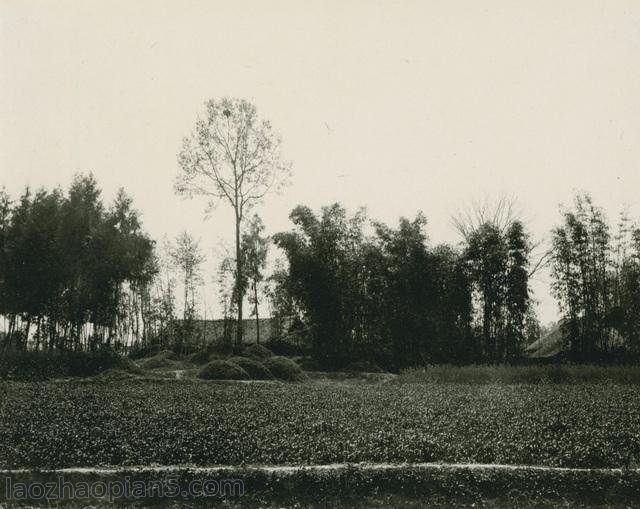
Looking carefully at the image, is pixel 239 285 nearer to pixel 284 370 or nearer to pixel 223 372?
pixel 284 370

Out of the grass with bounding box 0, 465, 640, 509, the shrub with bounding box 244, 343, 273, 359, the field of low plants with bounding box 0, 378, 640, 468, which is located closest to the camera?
the grass with bounding box 0, 465, 640, 509

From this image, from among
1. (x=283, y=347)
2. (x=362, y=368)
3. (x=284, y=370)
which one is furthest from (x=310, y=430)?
(x=283, y=347)

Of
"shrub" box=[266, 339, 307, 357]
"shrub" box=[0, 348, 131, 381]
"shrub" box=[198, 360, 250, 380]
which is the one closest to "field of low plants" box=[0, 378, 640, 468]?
→ "shrub" box=[198, 360, 250, 380]

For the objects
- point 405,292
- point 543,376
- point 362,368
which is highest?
point 405,292

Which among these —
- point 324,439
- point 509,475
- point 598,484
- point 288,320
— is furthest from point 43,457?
point 288,320

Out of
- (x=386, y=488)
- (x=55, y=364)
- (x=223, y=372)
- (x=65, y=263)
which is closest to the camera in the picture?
(x=386, y=488)

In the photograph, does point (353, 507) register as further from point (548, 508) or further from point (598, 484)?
point (598, 484)

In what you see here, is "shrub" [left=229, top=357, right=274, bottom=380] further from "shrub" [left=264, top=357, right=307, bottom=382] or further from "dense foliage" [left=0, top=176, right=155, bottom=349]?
"dense foliage" [left=0, top=176, right=155, bottom=349]
